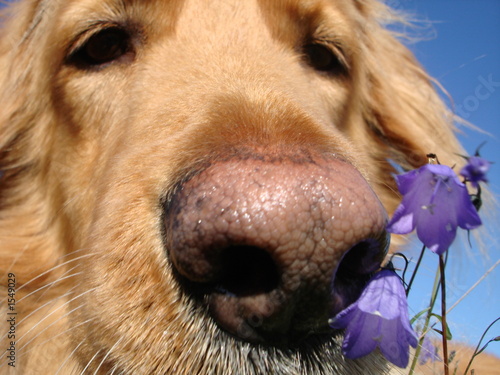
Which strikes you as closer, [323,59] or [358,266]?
[358,266]

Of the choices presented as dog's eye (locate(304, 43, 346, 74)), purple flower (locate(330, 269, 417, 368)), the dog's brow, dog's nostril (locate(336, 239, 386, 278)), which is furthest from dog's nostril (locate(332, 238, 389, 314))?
the dog's brow

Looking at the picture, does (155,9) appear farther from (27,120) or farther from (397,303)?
(397,303)

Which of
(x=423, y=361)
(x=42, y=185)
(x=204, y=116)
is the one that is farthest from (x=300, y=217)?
(x=42, y=185)

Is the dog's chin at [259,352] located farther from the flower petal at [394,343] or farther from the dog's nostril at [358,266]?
the flower petal at [394,343]

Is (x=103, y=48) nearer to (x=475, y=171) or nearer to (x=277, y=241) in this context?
(x=277, y=241)

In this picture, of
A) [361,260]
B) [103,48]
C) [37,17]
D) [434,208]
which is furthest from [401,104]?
[434,208]

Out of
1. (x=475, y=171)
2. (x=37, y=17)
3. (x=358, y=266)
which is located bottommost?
(x=358, y=266)

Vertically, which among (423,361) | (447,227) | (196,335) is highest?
(447,227)
